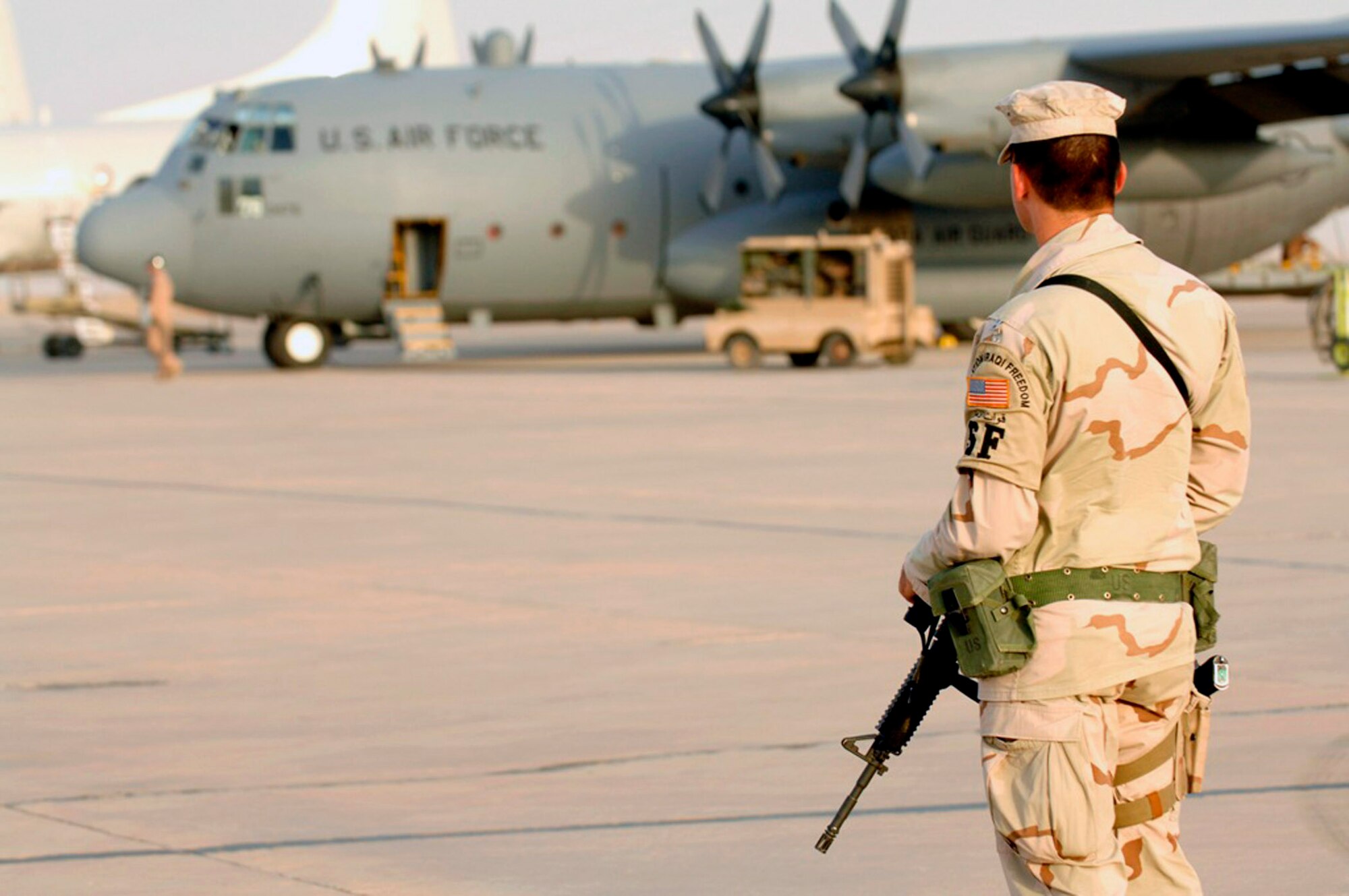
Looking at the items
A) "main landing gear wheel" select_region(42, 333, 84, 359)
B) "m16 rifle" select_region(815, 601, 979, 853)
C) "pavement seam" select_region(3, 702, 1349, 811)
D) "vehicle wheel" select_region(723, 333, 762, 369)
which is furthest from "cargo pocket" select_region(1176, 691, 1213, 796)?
"main landing gear wheel" select_region(42, 333, 84, 359)

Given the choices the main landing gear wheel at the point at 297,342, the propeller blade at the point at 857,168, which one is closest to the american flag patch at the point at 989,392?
the propeller blade at the point at 857,168

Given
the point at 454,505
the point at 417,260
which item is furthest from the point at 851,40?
the point at 454,505

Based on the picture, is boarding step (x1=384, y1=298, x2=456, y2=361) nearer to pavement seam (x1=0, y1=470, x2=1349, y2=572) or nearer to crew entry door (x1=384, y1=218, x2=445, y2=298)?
crew entry door (x1=384, y1=218, x2=445, y2=298)

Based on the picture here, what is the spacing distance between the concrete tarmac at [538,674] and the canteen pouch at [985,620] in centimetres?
174

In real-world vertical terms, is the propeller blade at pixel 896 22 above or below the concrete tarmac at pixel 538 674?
above

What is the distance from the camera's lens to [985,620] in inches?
146

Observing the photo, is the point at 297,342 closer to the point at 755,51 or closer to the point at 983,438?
the point at 755,51

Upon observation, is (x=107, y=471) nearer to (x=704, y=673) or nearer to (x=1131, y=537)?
(x=704, y=673)

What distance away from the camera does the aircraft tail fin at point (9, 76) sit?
84.2 m

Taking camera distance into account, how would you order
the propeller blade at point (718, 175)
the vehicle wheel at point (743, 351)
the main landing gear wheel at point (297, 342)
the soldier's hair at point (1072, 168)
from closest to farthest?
the soldier's hair at point (1072, 168), the vehicle wheel at point (743, 351), the propeller blade at point (718, 175), the main landing gear wheel at point (297, 342)

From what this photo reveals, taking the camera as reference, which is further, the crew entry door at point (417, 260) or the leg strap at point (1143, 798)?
the crew entry door at point (417, 260)

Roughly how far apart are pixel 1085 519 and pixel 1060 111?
74cm

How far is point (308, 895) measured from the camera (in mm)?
5250

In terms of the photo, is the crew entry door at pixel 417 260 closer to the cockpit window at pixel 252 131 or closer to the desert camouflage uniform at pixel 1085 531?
the cockpit window at pixel 252 131
